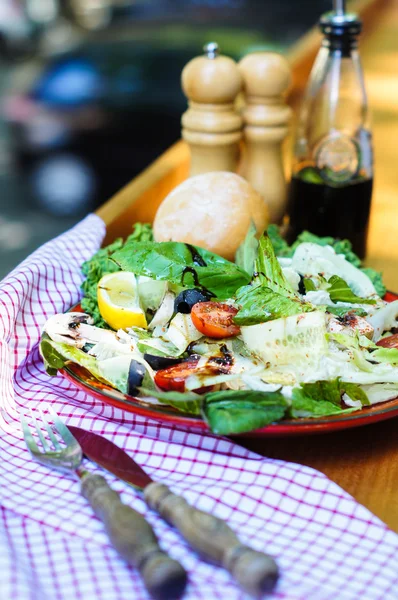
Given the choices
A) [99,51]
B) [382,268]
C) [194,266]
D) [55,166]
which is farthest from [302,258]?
[99,51]

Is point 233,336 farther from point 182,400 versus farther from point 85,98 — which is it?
point 85,98

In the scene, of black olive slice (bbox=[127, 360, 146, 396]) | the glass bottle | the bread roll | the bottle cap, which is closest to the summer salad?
black olive slice (bbox=[127, 360, 146, 396])

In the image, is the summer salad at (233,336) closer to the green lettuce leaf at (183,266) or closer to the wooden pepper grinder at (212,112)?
the green lettuce leaf at (183,266)

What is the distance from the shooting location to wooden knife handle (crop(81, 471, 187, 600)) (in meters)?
0.53

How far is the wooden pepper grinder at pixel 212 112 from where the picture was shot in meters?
1.22

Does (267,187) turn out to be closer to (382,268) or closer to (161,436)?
(382,268)

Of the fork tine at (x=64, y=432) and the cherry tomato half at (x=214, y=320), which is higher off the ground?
the cherry tomato half at (x=214, y=320)

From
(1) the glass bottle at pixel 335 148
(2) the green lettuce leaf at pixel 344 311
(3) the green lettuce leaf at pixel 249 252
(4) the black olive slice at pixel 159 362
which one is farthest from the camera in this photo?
(1) the glass bottle at pixel 335 148

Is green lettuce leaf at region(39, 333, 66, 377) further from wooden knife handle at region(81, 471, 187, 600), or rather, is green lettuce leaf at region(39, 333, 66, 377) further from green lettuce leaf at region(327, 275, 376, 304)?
green lettuce leaf at region(327, 275, 376, 304)

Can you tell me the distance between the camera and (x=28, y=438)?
0.73 meters

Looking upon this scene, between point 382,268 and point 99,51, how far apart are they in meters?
4.15

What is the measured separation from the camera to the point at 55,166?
15.0ft

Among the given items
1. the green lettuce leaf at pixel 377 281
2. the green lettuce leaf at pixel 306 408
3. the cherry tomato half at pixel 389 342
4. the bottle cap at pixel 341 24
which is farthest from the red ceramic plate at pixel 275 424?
the bottle cap at pixel 341 24

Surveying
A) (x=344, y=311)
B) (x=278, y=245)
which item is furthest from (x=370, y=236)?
(x=344, y=311)
